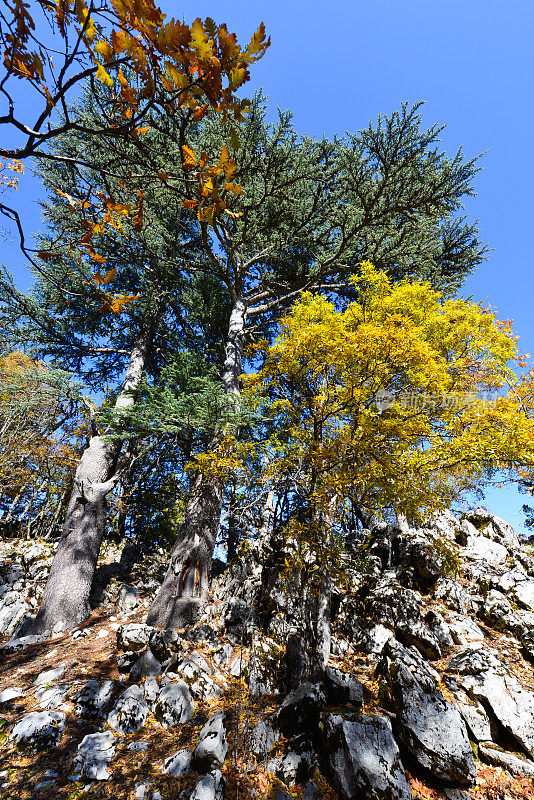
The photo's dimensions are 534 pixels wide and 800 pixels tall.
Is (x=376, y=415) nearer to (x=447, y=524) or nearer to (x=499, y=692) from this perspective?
(x=499, y=692)

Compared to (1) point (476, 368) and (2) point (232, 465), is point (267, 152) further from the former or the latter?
(2) point (232, 465)

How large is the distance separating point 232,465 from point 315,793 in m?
3.58

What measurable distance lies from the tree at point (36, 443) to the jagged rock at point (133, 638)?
180 inches

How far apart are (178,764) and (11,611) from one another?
447 cm

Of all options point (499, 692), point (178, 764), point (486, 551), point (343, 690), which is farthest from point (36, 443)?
point (486, 551)

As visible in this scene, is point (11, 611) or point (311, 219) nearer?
point (11, 611)

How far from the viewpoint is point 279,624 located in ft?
19.2

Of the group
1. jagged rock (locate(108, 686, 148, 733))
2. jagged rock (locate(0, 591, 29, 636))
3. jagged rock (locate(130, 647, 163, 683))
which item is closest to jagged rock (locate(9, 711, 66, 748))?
jagged rock (locate(108, 686, 148, 733))

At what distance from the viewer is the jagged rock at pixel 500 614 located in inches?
222

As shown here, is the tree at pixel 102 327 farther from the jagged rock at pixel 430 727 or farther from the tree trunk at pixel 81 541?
the jagged rock at pixel 430 727

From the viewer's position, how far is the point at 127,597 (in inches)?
266

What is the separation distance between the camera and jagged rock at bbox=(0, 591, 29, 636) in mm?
5539

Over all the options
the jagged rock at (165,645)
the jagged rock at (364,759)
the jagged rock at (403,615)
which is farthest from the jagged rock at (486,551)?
the jagged rock at (165,645)

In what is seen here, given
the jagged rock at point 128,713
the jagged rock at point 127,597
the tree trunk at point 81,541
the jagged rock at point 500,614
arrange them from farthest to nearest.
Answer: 1. the jagged rock at point 127,597
2. the tree trunk at point 81,541
3. the jagged rock at point 500,614
4. the jagged rock at point 128,713
